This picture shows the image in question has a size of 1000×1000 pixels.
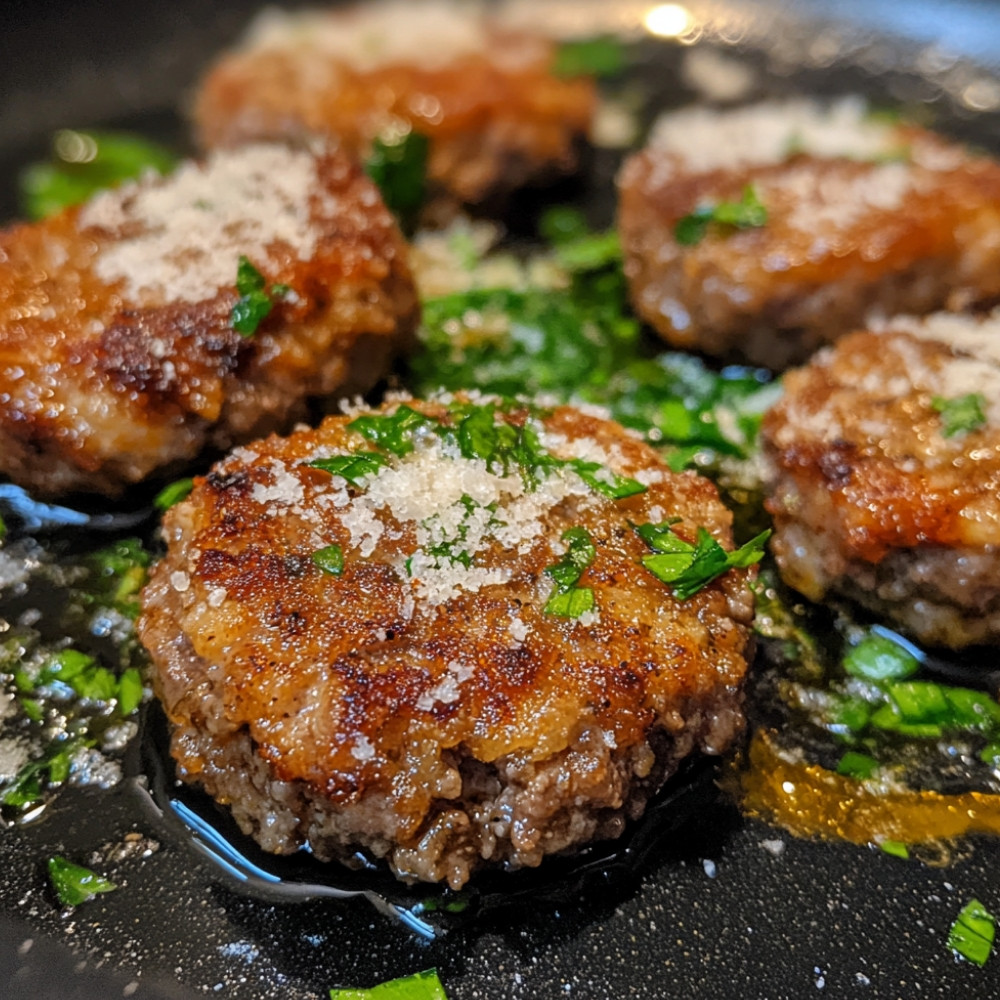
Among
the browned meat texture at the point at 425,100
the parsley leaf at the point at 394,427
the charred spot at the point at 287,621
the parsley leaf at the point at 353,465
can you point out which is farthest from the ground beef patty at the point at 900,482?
the browned meat texture at the point at 425,100

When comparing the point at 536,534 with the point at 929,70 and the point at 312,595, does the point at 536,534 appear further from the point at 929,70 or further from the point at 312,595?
the point at 929,70

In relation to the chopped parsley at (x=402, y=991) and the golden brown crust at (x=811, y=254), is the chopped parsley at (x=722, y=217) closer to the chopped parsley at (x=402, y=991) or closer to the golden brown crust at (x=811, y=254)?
the golden brown crust at (x=811, y=254)

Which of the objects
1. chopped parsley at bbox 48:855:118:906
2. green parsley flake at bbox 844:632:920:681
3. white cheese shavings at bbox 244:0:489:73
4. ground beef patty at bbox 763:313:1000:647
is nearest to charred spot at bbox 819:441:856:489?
ground beef patty at bbox 763:313:1000:647

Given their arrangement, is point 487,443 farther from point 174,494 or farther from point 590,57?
point 590,57

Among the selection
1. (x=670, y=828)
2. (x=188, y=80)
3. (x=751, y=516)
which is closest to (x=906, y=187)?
(x=751, y=516)

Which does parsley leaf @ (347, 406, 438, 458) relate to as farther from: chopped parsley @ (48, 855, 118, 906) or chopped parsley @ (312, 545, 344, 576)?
chopped parsley @ (48, 855, 118, 906)

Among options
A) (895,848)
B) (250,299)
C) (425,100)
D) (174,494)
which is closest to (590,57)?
(425,100)
